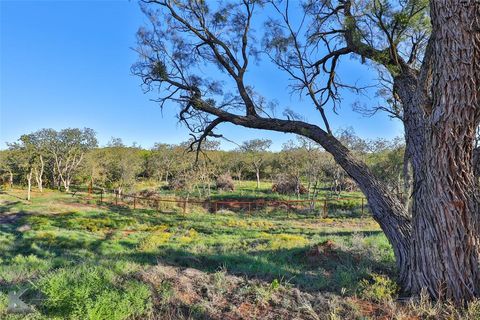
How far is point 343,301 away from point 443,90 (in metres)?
2.33

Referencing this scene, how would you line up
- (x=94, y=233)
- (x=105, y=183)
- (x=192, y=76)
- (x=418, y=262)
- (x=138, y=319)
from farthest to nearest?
(x=105, y=183), (x=94, y=233), (x=192, y=76), (x=418, y=262), (x=138, y=319)

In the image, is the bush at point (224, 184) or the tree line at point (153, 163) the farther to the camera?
the bush at point (224, 184)

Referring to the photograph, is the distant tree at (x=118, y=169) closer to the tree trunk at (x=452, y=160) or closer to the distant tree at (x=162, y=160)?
the distant tree at (x=162, y=160)

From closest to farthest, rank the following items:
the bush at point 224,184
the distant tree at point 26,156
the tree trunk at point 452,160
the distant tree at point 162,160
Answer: the tree trunk at point 452,160 → the distant tree at point 26,156 → the distant tree at point 162,160 → the bush at point 224,184

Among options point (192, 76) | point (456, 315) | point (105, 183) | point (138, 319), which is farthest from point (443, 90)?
point (105, 183)

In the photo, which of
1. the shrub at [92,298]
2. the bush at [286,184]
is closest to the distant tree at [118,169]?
the bush at [286,184]

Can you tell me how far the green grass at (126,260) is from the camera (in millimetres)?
2809

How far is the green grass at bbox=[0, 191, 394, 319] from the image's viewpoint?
281 centimetres

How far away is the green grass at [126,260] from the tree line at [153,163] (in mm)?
7885

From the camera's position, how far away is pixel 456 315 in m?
3.12

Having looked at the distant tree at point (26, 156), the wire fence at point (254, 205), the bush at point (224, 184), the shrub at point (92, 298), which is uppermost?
the distant tree at point (26, 156)

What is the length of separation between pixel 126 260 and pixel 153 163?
2636 cm

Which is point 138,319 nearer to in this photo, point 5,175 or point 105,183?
point 105,183

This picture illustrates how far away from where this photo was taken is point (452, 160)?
132 inches
